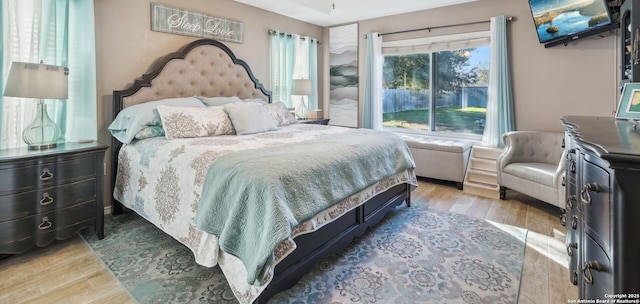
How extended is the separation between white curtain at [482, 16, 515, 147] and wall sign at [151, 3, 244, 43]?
10.6 feet

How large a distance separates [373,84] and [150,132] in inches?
134

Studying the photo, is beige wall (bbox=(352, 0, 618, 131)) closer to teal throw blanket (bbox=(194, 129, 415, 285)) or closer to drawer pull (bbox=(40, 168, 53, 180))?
teal throw blanket (bbox=(194, 129, 415, 285))

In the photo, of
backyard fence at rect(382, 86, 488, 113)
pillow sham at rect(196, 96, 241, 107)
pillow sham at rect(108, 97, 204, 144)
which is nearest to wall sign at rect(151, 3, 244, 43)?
pillow sham at rect(196, 96, 241, 107)

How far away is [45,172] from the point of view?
88.9 inches

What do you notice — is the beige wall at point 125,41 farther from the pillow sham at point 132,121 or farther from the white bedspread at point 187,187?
the white bedspread at point 187,187

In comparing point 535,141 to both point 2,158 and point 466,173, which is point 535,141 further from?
point 2,158

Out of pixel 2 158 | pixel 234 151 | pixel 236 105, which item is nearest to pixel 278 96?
pixel 236 105

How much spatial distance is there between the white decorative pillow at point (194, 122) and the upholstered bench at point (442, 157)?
103 inches

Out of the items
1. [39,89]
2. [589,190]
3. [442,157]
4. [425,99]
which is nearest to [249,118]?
[39,89]

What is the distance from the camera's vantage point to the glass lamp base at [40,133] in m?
2.38

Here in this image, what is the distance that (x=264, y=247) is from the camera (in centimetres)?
153

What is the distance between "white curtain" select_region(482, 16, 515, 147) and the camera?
394 centimetres

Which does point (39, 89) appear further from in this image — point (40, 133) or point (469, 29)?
point (469, 29)

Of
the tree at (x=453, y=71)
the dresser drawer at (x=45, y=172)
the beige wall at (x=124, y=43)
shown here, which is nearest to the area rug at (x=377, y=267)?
the dresser drawer at (x=45, y=172)
